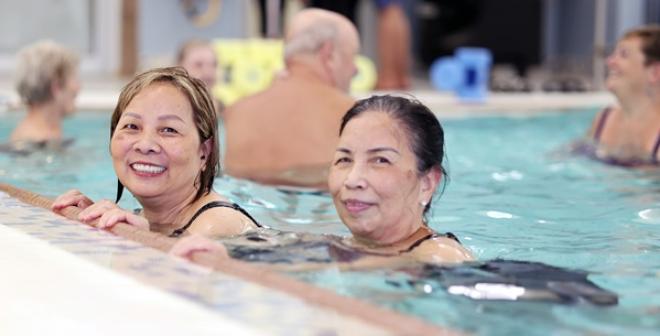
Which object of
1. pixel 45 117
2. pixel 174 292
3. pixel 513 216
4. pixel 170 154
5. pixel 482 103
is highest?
pixel 170 154

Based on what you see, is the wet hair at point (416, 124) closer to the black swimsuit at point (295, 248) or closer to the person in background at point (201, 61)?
the black swimsuit at point (295, 248)

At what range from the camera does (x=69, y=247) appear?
2.84 m

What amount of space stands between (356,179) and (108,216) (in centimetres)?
68

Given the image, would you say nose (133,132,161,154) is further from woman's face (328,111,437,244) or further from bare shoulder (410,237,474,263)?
bare shoulder (410,237,474,263)

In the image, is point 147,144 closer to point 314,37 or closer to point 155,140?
point 155,140

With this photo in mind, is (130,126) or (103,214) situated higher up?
(130,126)

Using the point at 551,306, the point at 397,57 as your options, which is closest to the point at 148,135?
the point at 551,306

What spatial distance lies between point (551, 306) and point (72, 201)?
1.56 meters

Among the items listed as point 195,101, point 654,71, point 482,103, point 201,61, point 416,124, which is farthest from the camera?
point 482,103

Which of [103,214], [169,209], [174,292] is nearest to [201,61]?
[169,209]

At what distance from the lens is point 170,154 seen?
3355mm

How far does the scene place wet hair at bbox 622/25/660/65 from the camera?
251 inches

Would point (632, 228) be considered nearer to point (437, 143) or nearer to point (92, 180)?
point (437, 143)

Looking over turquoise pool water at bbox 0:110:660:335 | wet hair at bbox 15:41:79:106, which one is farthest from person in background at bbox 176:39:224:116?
wet hair at bbox 15:41:79:106
